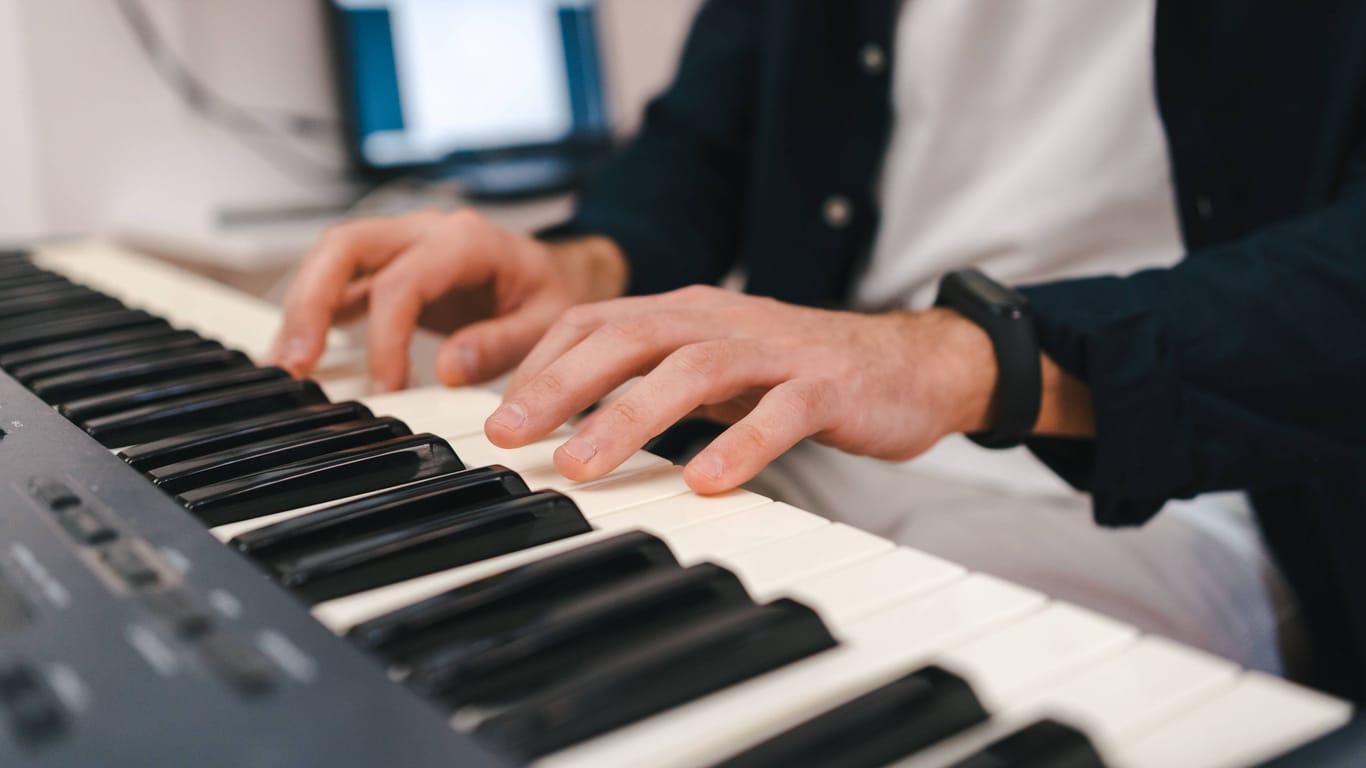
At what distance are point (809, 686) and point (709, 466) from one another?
0.54 feet

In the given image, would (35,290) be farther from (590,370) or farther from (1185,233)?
(1185,233)

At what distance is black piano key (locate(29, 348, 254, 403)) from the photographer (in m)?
0.61

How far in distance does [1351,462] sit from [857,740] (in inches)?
24.9

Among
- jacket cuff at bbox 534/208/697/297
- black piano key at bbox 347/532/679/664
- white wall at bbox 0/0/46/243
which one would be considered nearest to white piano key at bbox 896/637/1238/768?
black piano key at bbox 347/532/679/664

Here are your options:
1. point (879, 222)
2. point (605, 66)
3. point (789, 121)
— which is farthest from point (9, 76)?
point (879, 222)

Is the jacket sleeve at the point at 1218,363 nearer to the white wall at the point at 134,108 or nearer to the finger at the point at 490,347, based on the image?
the finger at the point at 490,347

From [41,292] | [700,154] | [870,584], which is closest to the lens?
[870,584]

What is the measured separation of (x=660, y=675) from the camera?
31 centimetres

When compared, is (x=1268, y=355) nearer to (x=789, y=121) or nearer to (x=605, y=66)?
(x=789, y=121)

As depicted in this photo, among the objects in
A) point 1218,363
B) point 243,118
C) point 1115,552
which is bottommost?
point 1115,552

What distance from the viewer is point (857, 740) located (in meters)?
0.29

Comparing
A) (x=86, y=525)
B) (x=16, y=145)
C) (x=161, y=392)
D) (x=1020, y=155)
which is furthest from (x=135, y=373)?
(x=16, y=145)

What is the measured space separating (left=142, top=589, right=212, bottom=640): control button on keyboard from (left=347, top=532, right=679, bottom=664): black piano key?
0.04m

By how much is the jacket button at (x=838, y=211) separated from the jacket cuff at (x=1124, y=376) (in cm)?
52
